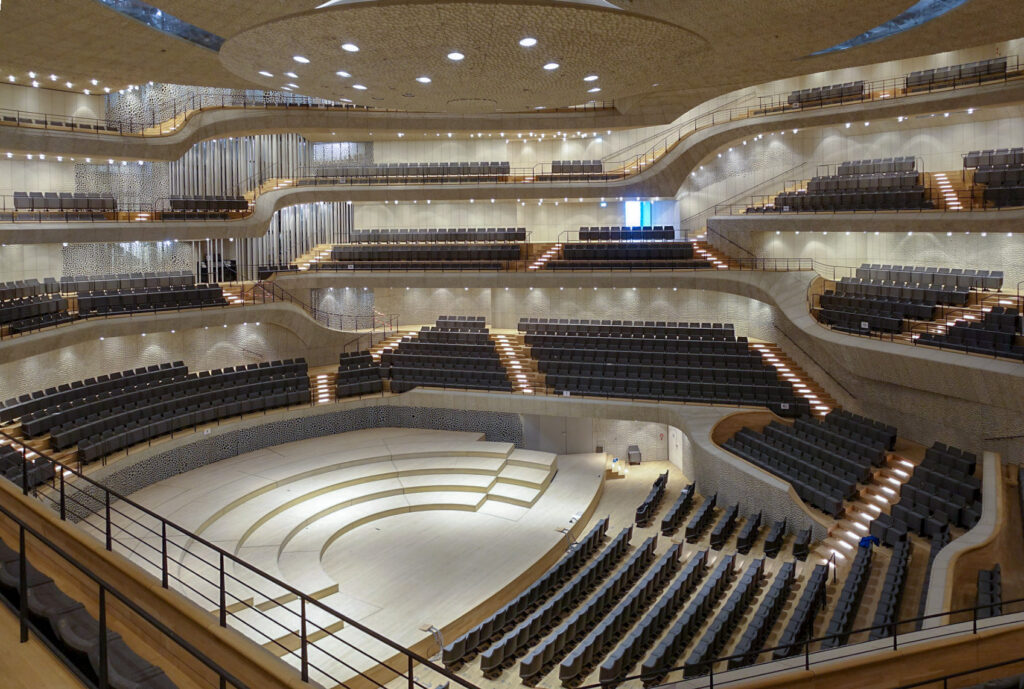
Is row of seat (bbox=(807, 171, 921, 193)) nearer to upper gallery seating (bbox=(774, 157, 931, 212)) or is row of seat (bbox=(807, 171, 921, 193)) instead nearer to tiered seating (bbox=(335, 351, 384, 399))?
upper gallery seating (bbox=(774, 157, 931, 212))

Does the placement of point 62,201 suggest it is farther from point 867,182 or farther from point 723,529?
point 867,182

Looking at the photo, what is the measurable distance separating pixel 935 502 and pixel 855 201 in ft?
35.2

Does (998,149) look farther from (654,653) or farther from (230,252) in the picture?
(230,252)

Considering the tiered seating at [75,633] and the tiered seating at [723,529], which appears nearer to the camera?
the tiered seating at [75,633]

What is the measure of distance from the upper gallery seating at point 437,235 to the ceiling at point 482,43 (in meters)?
8.60

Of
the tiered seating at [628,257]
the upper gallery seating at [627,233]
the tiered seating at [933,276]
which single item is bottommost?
the tiered seating at [933,276]

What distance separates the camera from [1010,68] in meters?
21.7

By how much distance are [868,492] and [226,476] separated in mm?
13125

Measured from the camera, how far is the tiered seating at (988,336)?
582 inches

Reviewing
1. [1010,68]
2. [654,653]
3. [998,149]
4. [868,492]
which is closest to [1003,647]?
[654,653]

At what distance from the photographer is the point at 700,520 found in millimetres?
15320

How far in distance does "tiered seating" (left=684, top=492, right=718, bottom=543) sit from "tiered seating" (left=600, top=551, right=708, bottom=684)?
1.02 meters


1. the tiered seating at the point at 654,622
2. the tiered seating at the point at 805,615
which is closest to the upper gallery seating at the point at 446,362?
the tiered seating at the point at 654,622

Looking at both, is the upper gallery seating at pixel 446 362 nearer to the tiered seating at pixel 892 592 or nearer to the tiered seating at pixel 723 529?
the tiered seating at pixel 723 529
